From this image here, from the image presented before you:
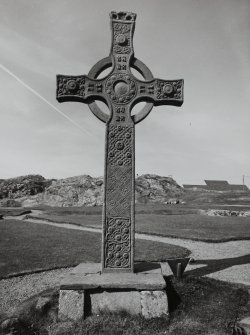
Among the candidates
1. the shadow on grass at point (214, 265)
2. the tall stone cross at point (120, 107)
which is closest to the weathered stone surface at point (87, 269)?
the tall stone cross at point (120, 107)

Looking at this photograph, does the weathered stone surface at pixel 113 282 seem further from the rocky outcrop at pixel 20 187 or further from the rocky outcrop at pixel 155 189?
the rocky outcrop at pixel 20 187

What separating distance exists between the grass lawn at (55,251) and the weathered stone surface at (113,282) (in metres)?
3.72

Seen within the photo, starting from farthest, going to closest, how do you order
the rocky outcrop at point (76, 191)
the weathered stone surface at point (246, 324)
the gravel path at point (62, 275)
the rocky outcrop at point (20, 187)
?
the rocky outcrop at point (20, 187) → the rocky outcrop at point (76, 191) → the gravel path at point (62, 275) → the weathered stone surface at point (246, 324)

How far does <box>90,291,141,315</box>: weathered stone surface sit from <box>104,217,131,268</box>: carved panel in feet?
1.95

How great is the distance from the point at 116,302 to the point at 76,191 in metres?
39.5

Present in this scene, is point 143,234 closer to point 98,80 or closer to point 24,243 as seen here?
point 24,243

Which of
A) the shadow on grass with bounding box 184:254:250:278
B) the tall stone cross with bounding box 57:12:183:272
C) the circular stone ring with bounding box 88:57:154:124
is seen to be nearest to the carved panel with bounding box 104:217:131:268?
the tall stone cross with bounding box 57:12:183:272

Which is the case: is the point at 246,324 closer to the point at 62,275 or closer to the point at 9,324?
the point at 9,324

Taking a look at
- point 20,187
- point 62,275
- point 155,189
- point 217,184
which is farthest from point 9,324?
point 217,184

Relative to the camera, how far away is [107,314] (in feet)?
12.9

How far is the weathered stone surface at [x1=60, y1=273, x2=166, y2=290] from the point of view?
399 centimetres

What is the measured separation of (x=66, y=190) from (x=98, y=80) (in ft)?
129

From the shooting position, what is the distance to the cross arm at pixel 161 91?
16.6 ft

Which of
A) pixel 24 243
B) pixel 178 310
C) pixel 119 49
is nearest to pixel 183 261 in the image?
pixel 178 310
